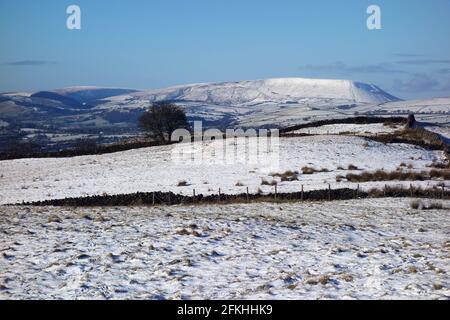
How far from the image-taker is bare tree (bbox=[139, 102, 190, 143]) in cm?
8244

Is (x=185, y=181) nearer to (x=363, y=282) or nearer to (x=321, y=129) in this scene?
(x=363, y=282)

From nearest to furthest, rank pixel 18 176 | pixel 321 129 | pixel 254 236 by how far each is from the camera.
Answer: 1. pixel 254 236
2. pixel 18 176
3. pixel 321 129

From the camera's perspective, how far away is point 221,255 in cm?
1664

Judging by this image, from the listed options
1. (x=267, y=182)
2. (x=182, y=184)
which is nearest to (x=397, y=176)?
(x=267, y=182)

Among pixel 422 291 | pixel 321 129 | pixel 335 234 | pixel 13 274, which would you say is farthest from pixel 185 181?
pixel 321 129

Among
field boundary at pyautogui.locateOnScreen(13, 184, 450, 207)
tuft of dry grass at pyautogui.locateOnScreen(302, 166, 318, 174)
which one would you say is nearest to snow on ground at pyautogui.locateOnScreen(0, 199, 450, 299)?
field boundary at pyautogui.locateOnScreen(13, 184, 450, 207)

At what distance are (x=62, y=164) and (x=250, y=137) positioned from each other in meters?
25.0

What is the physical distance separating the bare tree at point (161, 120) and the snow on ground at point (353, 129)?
22161 mm

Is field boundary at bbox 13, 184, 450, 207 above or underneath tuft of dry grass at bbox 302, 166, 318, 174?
underneath

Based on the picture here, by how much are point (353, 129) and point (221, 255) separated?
61967 mm

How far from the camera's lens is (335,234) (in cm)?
2038

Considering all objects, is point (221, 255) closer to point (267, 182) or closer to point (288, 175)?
point (267, 182)

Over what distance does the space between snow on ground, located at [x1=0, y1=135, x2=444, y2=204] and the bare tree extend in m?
20.2

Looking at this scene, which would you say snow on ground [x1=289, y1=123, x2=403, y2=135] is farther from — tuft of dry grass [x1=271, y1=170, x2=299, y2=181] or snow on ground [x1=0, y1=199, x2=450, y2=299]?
snow on ground [x1=0, y1=199, x2=450, y2=299]
